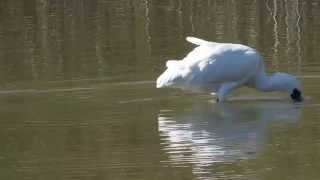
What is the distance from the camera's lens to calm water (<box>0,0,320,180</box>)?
11.2 metres

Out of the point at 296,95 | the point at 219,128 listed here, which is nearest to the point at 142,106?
the point at 219,128

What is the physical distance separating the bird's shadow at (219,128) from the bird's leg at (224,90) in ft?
0.35

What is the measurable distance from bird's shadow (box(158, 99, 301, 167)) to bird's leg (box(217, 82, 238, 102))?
108 millimetres

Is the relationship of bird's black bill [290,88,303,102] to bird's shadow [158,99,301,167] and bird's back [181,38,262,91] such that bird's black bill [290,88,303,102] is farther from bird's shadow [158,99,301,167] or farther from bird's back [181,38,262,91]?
bird's back [181,38,262,91]

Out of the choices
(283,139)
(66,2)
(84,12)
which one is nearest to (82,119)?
(283,139)

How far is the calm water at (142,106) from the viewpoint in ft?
36.9

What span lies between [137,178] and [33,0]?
2043 centimetres

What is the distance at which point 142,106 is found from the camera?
1489 cm

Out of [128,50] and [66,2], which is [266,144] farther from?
[66,2]

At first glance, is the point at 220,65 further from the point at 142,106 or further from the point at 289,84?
the point at 142,106

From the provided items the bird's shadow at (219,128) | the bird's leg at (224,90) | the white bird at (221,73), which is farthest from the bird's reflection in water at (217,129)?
the white bird at (221,73)

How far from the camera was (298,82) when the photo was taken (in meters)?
15.4

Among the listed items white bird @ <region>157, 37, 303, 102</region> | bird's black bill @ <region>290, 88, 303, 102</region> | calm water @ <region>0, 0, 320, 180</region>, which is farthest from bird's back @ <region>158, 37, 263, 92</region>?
bird's black bill @ <region>290, 88, 303, 102</region>

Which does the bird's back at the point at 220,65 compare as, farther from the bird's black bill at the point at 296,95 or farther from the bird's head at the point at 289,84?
the bird's black bill at the point at 296,95
